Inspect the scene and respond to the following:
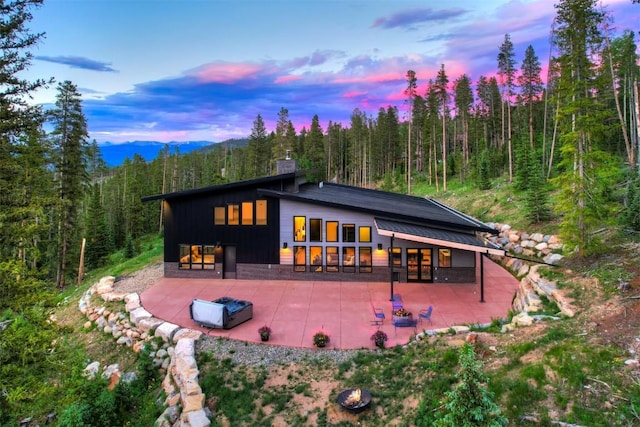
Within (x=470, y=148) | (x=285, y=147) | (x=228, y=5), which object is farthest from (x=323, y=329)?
(x=470, y=148)

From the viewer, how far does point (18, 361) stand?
8445 millimetres

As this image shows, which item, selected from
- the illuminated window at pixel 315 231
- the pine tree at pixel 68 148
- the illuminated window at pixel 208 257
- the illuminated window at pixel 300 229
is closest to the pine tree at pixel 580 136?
the illuminated window at pixel 315 231

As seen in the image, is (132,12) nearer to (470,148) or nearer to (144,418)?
(144,418)

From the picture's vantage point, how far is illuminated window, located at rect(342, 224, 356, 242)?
1834cm

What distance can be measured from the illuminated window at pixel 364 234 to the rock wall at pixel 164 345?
9.42 m

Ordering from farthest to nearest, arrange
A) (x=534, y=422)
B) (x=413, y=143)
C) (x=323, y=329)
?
1. (x=413, y=143)
2. (x=323, y=329)
3. (x=534, y=422)

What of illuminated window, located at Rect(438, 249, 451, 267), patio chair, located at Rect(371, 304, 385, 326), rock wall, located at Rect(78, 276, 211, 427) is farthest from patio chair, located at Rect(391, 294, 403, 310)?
rock wall, located at Rect(78, 276, 211, 427)

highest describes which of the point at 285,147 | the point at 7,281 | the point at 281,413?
the point at 285,147

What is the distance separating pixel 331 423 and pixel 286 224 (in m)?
11.7

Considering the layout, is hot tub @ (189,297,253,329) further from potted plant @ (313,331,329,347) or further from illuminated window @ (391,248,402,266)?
illuminated window @ (391,248,402,266)

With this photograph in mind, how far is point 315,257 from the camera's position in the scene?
18.6 meters

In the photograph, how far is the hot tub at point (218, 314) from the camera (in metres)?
12.1

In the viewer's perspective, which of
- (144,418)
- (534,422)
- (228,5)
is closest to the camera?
(534,422)

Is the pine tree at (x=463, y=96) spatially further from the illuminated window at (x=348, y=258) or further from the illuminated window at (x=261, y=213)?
the illuminated window at (x=261, y=213)
